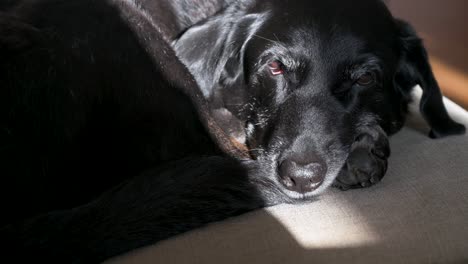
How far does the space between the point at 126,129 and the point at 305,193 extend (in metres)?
0.61

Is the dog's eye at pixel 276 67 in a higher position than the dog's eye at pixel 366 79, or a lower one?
higher

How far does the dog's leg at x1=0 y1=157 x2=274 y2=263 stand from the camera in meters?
1.26

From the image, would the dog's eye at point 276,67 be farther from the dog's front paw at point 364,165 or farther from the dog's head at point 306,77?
the dog's front paw at point 364,165

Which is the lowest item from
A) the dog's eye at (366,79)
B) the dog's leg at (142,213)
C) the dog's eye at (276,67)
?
the dog's leg at (142,213)

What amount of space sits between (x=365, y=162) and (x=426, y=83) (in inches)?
18.1

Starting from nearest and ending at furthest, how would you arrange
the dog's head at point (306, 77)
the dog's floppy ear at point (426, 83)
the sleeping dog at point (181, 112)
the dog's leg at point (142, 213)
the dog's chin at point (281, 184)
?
the dog's leg at point (142, 213) < the sleeping dog at point (181, 112) < the dog's chin at point (281, 184) < the dog's head at point (306, 77) < the dog's floppy ear at point (426, 83)

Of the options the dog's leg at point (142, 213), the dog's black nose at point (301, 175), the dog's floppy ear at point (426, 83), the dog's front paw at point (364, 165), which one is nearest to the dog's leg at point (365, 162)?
the dog's front paw at point (364, 165)

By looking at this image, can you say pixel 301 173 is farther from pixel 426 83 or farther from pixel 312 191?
pixel 426 83

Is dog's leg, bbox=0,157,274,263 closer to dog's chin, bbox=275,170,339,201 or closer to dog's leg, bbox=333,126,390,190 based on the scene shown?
dog's chin, bbox=275,170,339,201

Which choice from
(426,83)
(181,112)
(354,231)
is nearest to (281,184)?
(354,231)

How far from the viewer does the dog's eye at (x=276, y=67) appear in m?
1.76

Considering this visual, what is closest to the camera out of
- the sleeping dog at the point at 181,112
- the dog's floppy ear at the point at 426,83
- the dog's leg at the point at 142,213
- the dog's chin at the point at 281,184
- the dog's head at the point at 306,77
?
the dog's leg at the point at 142,213

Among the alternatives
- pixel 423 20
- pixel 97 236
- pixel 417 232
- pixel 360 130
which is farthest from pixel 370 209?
pixel 423 20

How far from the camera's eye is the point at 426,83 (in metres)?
1.96
